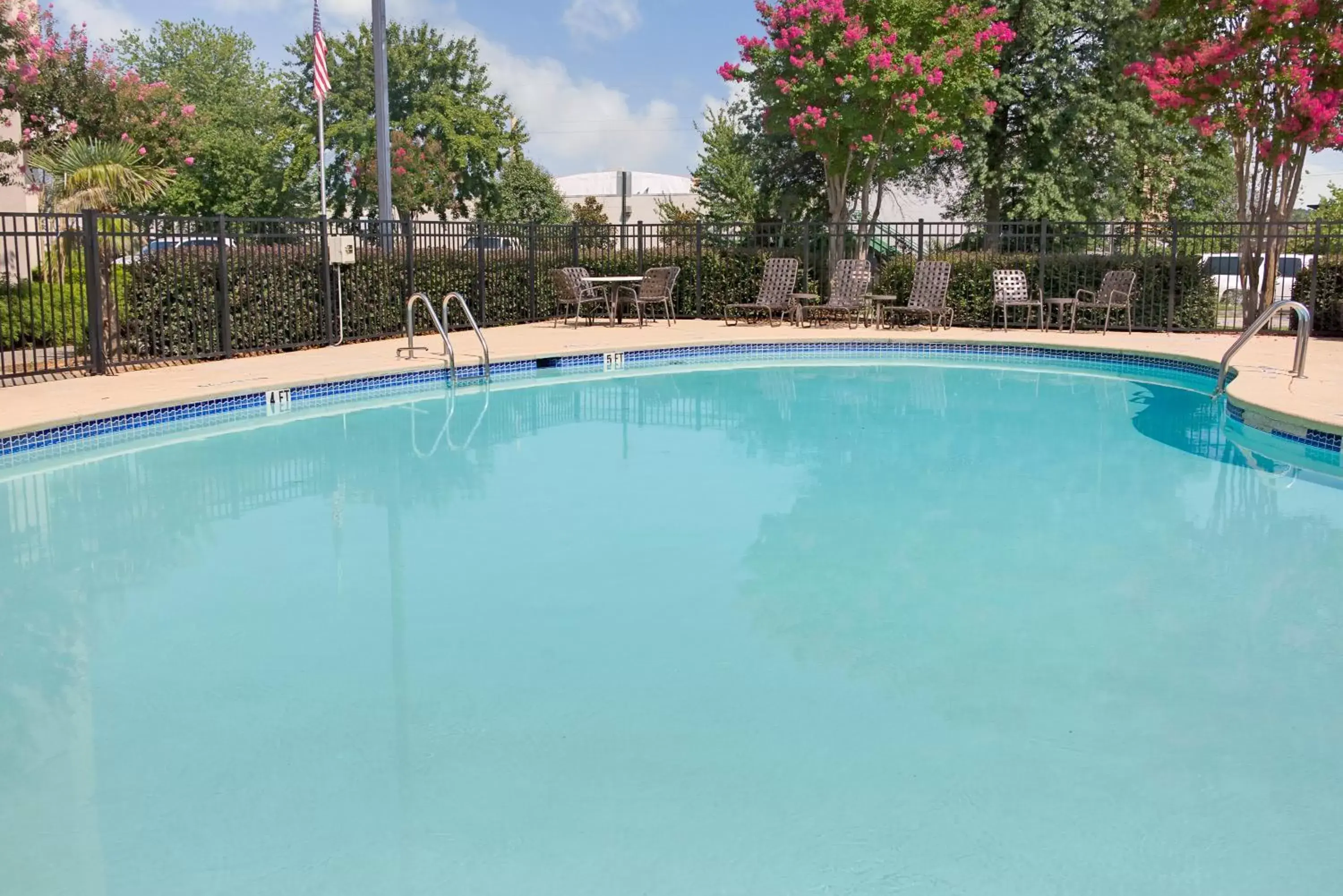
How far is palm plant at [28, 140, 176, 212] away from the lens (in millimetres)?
12711

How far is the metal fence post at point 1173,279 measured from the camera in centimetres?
1485

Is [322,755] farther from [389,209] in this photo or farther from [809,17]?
[809,17]

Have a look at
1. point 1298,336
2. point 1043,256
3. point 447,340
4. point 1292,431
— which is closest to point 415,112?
point 1043,256

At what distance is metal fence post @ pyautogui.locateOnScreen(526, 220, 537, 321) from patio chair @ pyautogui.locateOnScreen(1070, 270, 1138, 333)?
7267 millimetres

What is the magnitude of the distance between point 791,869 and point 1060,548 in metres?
3.38

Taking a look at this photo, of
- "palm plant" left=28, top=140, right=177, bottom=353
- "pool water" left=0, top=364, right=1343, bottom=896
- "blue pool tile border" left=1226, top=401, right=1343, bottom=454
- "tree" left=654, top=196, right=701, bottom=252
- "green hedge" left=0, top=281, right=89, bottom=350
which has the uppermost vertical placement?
"palm plant" left=28, top=140, right=177, bottom=353

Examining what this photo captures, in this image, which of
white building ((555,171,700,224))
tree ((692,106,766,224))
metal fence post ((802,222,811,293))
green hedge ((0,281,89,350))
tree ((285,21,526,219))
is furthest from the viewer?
white building ((555,171,700,224))

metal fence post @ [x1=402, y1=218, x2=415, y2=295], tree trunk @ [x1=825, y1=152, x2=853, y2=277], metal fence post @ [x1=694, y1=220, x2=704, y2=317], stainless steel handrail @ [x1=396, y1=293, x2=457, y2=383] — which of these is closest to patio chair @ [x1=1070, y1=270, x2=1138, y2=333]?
tree trunk @ [x1=825, y1=152, x2=853, y2=277]

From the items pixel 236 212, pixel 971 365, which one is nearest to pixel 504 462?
pixel 971 365

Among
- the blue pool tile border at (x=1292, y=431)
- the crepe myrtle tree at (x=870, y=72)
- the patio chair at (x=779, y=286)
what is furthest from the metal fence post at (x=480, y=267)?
the blue pool tile border at (x=1292, y=431)

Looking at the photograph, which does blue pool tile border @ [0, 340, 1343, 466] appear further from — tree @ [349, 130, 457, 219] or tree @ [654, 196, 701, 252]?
tree @ [349, 130, 457, 219]

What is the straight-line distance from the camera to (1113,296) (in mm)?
14773

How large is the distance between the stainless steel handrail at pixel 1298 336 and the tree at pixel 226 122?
28.7 meters

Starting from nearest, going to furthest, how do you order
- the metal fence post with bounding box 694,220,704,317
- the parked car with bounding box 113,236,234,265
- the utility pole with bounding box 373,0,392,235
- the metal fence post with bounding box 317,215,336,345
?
the parked car with bounding box 113,236,234,265
the metal fence post with bounding box 317,215,336,345
the utility pole with bounding box 373,0,392,235
the metal fence post with bounding box 694,220,704,317
